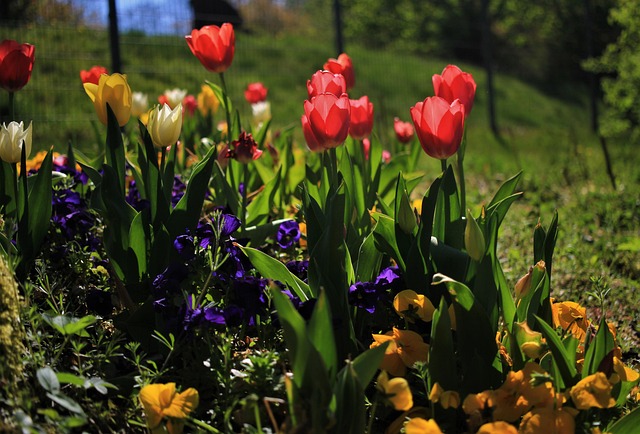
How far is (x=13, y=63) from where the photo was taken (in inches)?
83.4

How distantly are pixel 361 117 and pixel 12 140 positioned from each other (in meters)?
1.11

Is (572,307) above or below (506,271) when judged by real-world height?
above

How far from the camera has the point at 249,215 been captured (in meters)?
2.71

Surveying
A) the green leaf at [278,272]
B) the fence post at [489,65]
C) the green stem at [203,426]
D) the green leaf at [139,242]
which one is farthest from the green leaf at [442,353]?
the fence post at [489,65]

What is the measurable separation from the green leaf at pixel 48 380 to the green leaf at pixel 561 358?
3.30ft

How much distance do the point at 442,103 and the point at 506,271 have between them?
1285mm

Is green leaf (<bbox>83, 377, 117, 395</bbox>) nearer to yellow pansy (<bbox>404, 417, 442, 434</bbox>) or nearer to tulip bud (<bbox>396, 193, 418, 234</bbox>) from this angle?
yellow pansy (<bbox>404, 417, 442, 434</bbox>)

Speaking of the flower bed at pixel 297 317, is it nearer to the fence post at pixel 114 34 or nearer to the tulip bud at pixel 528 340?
the tulip bud at pixel 528 340

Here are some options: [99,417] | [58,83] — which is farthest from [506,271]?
[58,83]

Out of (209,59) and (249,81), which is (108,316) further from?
(249,81)

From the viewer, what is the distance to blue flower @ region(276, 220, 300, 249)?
240 cm

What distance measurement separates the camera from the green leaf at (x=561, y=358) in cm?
157

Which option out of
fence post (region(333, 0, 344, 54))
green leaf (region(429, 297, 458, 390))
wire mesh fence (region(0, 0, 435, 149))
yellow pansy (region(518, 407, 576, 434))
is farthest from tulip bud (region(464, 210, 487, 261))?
fence post (region(333, 0, 344, 54))

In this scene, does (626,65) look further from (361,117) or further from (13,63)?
(13,63)
